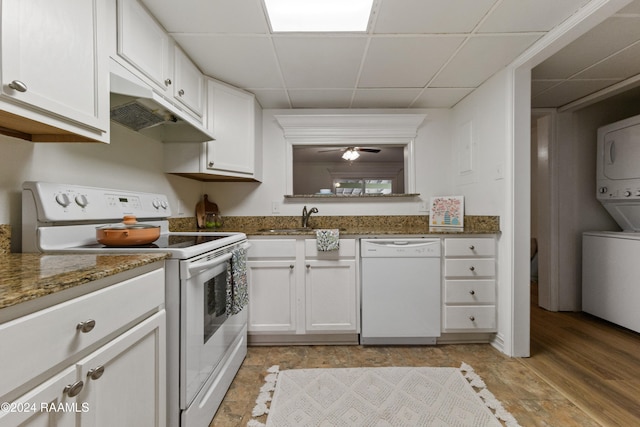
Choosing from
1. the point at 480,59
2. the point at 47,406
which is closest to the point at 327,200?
the point at 480,59

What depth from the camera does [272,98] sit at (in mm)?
2510

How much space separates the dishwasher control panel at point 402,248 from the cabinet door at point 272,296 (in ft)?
2.00

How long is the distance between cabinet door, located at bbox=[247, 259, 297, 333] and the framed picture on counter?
1424 millimetres

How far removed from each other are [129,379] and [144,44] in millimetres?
1530

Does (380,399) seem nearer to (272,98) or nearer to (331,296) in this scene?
(331,296)

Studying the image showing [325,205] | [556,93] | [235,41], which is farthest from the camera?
[325,205]

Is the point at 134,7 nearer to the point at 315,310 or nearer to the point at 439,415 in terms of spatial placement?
the point at 315,310

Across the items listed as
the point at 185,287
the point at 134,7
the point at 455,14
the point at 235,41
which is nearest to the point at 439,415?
the point at 185,287

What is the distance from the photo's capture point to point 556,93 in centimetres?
251

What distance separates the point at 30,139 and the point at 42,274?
77cm

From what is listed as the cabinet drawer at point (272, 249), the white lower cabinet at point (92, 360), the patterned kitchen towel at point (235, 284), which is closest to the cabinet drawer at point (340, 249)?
the cabinet drawer at point (272, 249)

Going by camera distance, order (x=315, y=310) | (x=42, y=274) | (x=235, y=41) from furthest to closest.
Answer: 1. (x=315, y=310)
2. (x=235, y=41)
3. (x=42, y=274)

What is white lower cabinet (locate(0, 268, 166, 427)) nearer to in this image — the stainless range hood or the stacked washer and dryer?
the stainless range hood

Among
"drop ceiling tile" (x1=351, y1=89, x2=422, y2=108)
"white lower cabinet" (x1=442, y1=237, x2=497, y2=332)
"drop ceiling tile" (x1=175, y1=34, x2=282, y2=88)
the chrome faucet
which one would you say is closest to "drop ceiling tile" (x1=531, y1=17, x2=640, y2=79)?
"drop ceiling tile" (x1=351, y1=89, x2=422, y2=108)
